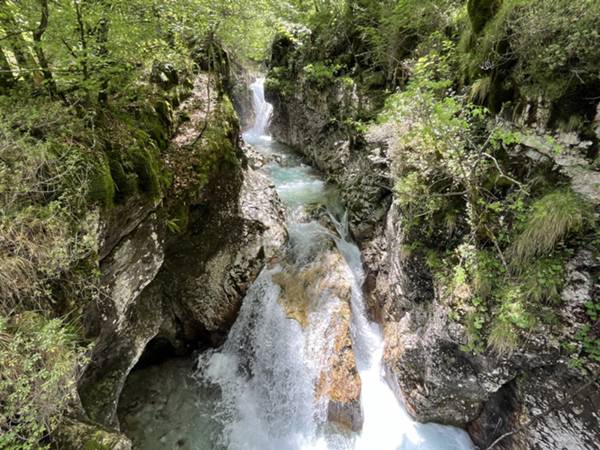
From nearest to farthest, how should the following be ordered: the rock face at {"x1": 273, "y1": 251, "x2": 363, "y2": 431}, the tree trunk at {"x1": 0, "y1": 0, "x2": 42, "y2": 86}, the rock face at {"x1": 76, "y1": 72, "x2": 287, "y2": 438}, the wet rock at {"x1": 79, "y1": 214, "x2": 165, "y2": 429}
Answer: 1. the tree trunk at {"x1": 0, "y1": 0, "x2": 42, "y2": 86}
2. the wet rock at {"x1": 79, "y1": 214, "x2": 165, "y2": 429}
3. the rock face at {"x1": 76, "y1": 72, "x2": 287, "y2": 438}
4. the rock face at {"x1": 273, "y1": 251, "x2": 363, "y2": 431}

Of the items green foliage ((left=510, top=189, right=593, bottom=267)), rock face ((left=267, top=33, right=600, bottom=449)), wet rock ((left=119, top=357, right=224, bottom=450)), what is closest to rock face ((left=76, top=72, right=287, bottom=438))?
wet rock ((left=119, top=357, right=224, bottom=450))

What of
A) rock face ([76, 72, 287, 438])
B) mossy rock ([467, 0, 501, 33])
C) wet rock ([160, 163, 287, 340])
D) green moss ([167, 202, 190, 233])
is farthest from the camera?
wet rock ([160, 163, 287, 340])

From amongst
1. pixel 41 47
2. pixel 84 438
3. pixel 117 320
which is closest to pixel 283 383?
pixel 117 320

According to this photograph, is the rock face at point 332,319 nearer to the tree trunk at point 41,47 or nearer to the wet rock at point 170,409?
the wet rock at point 170,409

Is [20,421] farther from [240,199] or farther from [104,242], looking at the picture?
[240,199]

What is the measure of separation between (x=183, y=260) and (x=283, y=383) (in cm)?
315

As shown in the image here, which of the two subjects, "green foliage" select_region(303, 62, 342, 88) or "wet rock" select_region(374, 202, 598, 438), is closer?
"wet rock" select_region(374, 202, 598, 438)

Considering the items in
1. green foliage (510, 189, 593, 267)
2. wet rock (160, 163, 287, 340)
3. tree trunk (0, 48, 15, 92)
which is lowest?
wet rock (160, 163, 287, 340)

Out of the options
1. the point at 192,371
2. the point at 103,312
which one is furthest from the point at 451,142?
the point at 192,371

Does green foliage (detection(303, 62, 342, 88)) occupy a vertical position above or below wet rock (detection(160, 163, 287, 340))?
above

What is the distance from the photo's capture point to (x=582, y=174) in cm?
304

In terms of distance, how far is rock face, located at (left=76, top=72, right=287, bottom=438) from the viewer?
3777 mm

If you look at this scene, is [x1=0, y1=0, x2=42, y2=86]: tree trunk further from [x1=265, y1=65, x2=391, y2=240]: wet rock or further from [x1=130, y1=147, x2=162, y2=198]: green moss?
[x1=265, y1=65, x2=391, y2=240]: wet rock

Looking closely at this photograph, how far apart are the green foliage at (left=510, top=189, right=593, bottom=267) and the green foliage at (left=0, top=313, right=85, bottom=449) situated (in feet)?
15.8
